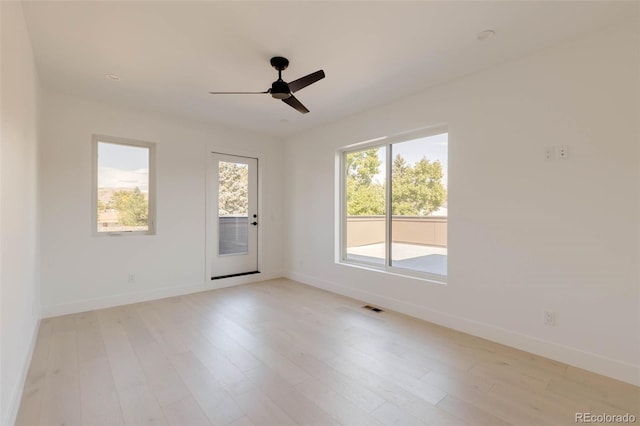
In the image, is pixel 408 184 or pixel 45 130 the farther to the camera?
pixel 408 184

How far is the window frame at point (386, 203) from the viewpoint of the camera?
3.50 m

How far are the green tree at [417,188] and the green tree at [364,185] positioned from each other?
263 mm

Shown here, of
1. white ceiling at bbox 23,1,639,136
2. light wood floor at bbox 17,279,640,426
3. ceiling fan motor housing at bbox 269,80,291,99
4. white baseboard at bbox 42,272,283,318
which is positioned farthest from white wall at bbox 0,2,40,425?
ceiling fan motor housing at bbox 269,80,291,99

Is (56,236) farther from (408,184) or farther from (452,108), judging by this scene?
(452,108)

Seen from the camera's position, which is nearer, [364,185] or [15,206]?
[15,206]

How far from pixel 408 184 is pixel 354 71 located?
1.56m

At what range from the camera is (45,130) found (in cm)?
343

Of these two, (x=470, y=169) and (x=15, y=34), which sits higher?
(x=15, y=34)

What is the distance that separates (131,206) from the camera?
4.08 m

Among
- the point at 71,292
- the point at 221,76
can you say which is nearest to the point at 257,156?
the point at 221,76

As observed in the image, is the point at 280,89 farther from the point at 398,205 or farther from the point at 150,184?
the point at 150,184

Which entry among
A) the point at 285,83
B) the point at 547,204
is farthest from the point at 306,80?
the point at 547,204

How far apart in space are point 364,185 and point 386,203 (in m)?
0.53

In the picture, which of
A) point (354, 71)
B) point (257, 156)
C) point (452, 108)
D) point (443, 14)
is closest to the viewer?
point (443, 14)
